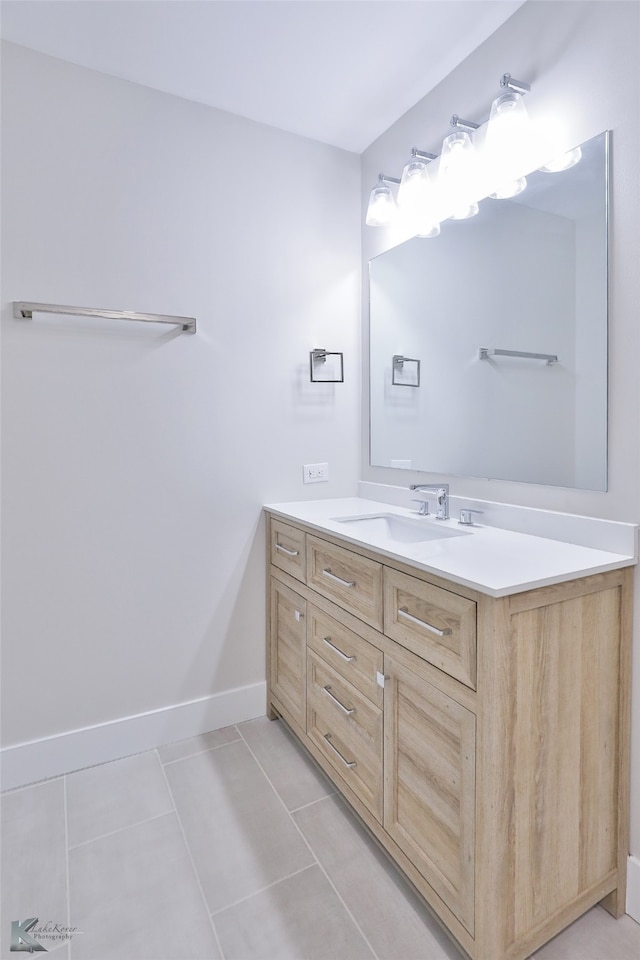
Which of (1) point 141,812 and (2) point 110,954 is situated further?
(1) point 141,812

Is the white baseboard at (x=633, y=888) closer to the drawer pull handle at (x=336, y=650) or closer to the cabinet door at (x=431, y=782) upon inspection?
the cabinet door at (x=431, y=782)

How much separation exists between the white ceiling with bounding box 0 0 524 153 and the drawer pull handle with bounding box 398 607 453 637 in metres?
1.73

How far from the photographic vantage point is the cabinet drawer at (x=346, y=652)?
1.38 m

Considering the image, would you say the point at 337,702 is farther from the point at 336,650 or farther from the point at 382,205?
the point at 382,205

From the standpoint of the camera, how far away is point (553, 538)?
4.62 feet

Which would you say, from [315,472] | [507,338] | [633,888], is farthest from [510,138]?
[633,888]

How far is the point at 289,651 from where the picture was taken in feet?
6.32

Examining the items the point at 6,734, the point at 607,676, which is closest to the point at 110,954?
the point at 6,734

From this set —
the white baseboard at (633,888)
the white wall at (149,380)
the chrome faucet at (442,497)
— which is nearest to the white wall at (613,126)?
the white baseboard at (633,888)

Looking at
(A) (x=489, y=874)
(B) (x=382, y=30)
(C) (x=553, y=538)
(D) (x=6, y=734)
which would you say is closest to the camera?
(A) (x=489, y=874)

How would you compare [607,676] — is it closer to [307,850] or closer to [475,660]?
[475,660]

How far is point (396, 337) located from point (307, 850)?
1.79 m

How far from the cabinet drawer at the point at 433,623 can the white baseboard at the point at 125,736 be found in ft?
3.48

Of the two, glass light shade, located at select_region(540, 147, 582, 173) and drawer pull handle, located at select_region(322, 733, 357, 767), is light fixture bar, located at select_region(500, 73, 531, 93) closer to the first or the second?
glass light shade, located at select_region(540, 147, 582, 173)
